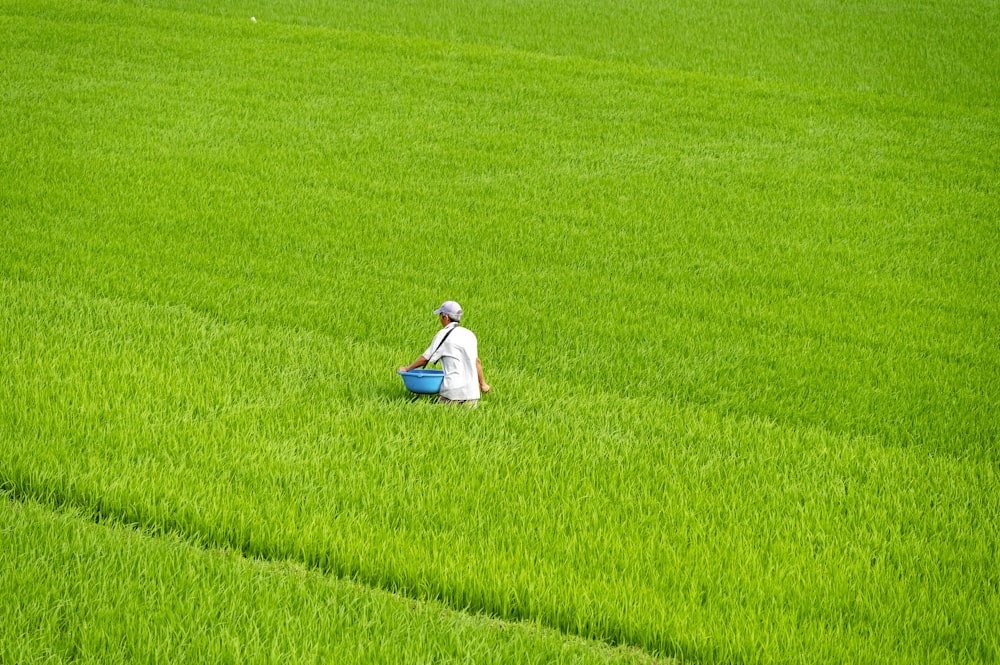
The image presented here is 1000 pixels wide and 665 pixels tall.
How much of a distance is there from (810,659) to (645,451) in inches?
88.1

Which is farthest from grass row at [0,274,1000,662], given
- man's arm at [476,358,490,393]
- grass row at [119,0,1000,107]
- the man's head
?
grass row at [119,0,1000,107]

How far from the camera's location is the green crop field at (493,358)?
4.35 metres

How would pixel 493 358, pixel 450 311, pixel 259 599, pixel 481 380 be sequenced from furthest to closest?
pixel 493 358 → pixel 481 380 → pixel 450 311 → pixel 259 599

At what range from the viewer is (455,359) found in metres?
6.37

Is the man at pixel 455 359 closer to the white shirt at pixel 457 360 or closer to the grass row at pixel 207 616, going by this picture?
the white shirt at pixel 457 360

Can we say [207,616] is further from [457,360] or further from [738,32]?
[738,32]

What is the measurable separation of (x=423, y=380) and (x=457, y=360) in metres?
0.27

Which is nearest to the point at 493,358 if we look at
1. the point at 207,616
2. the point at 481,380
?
the point at 481,380

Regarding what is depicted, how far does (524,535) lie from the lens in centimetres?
493

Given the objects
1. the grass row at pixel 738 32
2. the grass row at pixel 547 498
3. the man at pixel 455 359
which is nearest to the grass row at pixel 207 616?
the grass row at pixel 547 498

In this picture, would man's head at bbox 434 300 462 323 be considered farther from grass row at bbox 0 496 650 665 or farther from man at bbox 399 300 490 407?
grass row at bbox 0 496 650 665

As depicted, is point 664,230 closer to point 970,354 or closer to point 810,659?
point 970,354

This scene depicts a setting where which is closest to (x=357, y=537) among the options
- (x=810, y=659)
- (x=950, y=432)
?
(x=810, y=659)

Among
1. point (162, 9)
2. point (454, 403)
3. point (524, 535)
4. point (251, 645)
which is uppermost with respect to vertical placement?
point (162, 9)
